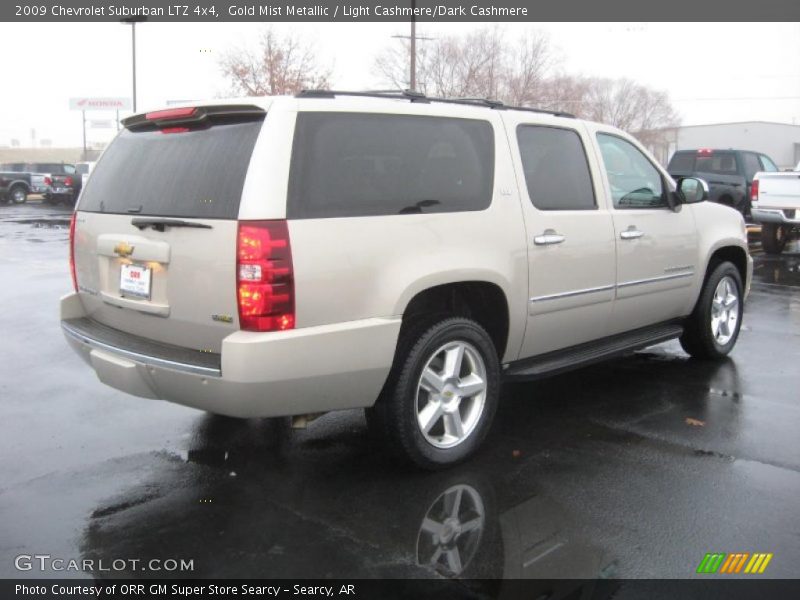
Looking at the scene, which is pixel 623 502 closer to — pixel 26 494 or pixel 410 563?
pixel 410 563

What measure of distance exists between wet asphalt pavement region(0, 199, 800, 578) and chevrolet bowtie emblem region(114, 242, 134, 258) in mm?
1165

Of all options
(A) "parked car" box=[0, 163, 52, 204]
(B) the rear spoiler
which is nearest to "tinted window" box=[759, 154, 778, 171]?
(B) the rear spoiler

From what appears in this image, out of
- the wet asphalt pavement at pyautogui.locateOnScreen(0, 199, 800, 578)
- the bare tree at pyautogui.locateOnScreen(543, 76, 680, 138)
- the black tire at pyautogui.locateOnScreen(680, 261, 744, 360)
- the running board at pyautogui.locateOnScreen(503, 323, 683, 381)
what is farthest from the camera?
the bare tree at pyautogui.locateOnScreen(543, 76, 680, 138)

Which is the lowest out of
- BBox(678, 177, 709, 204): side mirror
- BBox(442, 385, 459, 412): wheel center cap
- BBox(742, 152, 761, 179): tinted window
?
BBox(442, 385, 459, 412): wheel center cap

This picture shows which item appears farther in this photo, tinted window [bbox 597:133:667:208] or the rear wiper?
tinted window [bbox 597:133:667:208]

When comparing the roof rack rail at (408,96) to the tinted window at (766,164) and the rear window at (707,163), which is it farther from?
the tinted window at (766,164)

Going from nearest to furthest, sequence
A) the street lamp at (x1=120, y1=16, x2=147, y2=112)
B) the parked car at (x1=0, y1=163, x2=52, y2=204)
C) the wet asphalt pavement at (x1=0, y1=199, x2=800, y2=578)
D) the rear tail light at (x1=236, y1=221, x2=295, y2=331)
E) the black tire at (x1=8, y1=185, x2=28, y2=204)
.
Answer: the wet asphalt pavement at (x1=0, y1=199, x2=800, y2=578) → the rear tail light at (x1=236, y1=221, x2=295, y2=331) → the street lamp at (x1=120, y1=16, x2=147, y2=112) → the parked car at (x1=0, y1=163, x2=52, y2=204) → the black tire at (x1=8, y1=185, x2=28, y2=204)

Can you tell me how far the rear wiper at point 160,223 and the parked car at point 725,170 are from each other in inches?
592

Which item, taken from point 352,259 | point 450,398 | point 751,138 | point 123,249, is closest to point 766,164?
point 450,398

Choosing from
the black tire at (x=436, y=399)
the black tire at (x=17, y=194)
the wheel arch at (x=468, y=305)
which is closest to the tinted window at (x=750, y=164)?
the wheel arch at (x=468, y=305)

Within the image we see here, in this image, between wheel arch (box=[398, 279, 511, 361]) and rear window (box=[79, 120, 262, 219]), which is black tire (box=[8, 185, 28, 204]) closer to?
rear window (box=[79, 120, 262, 219])

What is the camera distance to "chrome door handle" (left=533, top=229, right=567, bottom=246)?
4.40 metres

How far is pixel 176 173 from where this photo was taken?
12.5 feet

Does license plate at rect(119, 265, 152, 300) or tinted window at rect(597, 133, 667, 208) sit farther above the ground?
tinted window at rect(597, 133, 667, 208)
